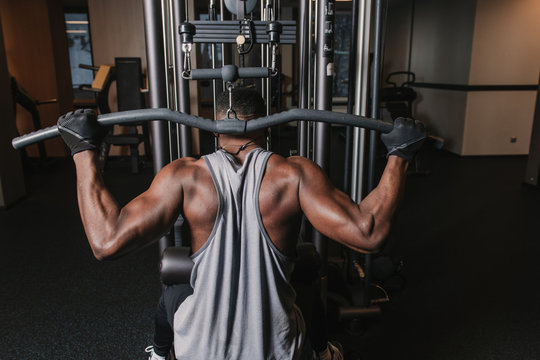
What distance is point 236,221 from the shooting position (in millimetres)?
962

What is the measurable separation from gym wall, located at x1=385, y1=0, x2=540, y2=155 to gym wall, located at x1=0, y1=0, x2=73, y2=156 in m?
4.86

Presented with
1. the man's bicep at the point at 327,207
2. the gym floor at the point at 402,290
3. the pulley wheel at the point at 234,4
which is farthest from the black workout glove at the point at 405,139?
the gym floor at the point at 402,290

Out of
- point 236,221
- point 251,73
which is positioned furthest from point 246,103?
point 236,221

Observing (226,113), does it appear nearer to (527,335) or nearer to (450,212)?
(527,335)

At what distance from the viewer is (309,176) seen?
1005mm

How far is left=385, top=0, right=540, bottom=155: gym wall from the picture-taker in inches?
195

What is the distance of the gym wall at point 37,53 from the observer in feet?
16.5

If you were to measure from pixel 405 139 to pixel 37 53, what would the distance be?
5.32 metres

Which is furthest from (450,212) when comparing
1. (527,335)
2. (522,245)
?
(527,335)

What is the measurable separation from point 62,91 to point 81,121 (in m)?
5.08

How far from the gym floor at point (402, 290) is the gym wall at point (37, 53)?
6.19ft

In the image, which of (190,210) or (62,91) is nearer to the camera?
(190,210)

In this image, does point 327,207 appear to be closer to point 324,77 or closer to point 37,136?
point 37,136

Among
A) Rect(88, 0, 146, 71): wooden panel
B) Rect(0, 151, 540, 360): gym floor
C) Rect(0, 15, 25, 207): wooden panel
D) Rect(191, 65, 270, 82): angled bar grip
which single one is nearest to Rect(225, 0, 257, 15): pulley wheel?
Rect(191, 65, 270, 82): angled bar grip
